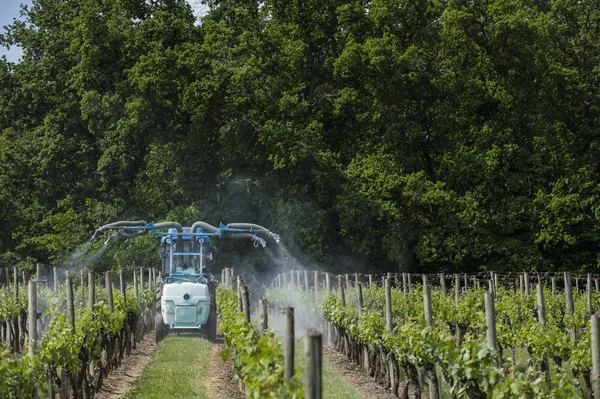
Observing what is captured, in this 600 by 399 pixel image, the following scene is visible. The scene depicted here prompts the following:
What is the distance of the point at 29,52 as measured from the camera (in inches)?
1896

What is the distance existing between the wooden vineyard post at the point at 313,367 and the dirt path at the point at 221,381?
8405mm

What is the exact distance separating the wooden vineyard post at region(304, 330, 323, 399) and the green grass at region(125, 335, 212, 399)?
836 centimetres

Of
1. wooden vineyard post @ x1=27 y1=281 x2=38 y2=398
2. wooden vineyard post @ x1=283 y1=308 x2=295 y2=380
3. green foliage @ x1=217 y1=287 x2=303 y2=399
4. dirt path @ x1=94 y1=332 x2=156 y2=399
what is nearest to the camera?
green foliage @ x1=217 y1=287 x2=303 y2=399

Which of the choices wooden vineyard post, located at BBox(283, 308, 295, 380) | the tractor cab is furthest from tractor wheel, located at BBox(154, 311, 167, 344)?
wooden vineyard post, located at BBox(283, 308, 295, 380)

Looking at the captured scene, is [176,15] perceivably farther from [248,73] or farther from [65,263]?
[65,263]

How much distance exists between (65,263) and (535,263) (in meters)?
19.8

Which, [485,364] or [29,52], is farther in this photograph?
[29,52]

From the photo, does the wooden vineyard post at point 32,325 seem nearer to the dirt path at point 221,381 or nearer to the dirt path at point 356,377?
the dirt path at point 221,381

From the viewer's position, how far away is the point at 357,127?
43.7 m

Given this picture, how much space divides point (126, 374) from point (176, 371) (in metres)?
1.51

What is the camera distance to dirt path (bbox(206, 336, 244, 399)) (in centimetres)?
1625

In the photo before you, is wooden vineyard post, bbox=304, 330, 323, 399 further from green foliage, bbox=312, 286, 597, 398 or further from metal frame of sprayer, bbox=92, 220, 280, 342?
metal frame of sprayer, bbox=92, 220, 280, 342

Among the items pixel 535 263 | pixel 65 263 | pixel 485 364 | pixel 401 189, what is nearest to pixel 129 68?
pixel 65 263

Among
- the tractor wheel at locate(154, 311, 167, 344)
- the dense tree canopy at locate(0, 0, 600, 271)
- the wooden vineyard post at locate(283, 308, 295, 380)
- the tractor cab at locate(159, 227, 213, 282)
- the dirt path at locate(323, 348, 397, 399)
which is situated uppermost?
the dense tree canopy at locate(0, 0, 600, 271)
